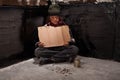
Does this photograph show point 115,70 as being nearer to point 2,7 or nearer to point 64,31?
point 64,31

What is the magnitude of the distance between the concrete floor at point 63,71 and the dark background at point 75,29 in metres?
0.30

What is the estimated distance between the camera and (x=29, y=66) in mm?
4340

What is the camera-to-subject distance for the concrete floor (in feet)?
12.2

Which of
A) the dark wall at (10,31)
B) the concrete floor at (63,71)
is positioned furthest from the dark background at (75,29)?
the concrete floor at (63,71)

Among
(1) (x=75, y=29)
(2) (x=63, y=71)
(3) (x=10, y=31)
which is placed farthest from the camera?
(1) (x=75, y=29)

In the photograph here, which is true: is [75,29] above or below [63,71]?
above

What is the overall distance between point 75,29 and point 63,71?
1398mm

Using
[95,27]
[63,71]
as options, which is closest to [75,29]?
[95,27]

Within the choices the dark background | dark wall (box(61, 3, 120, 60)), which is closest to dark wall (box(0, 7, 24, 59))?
the dark background

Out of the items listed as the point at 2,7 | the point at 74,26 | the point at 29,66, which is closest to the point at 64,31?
the point at 74,26

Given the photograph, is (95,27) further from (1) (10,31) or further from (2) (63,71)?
(1) (10,31)

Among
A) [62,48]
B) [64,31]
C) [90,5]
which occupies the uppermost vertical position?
[90,5]

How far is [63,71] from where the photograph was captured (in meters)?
4.00

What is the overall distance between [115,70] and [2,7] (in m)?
2.32
